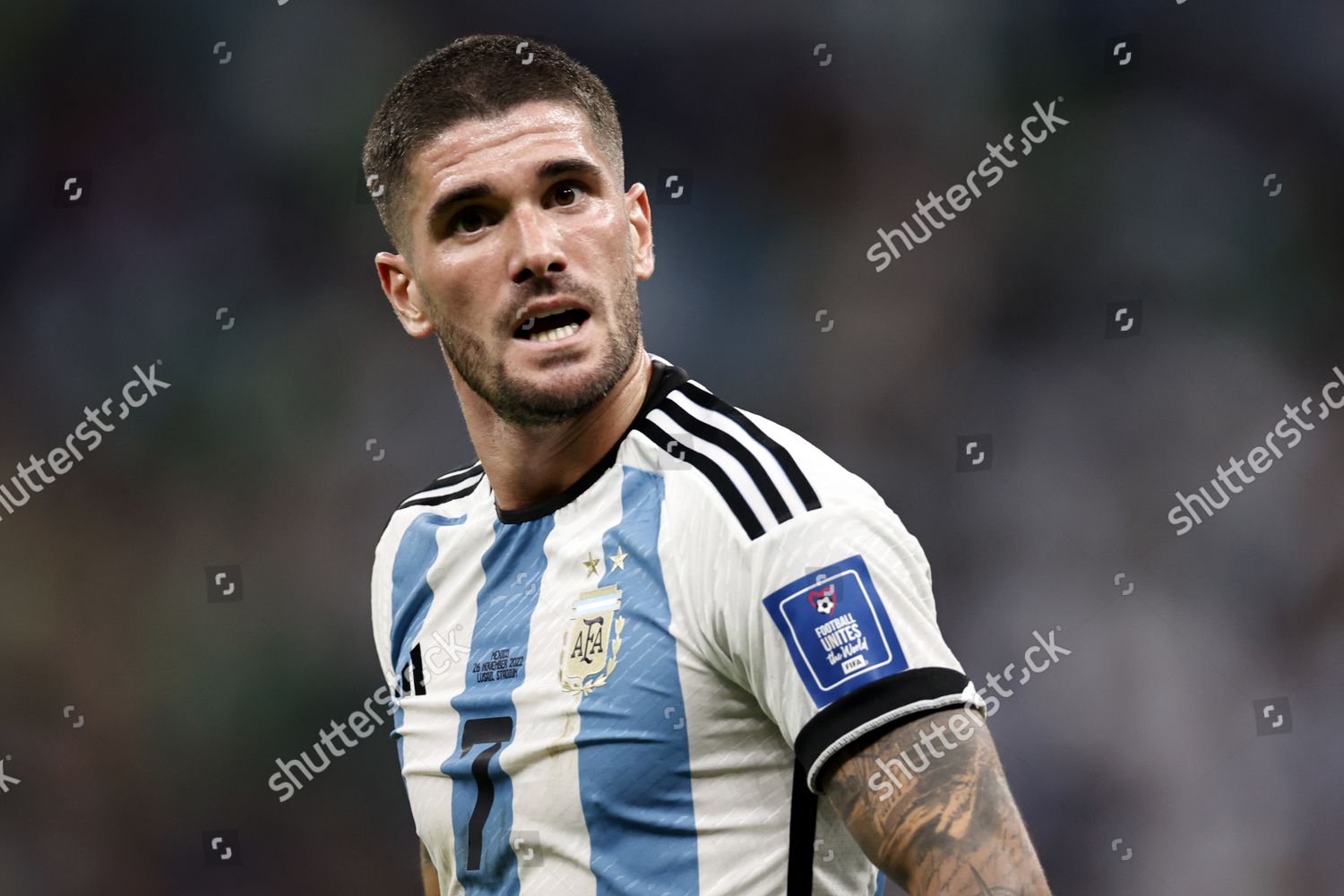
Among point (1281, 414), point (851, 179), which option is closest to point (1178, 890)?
point (1281, 414)

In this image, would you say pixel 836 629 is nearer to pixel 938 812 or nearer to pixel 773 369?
pixel 938 812

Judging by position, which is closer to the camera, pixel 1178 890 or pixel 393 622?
pixel 393 622

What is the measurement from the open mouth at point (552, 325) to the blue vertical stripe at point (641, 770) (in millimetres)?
460

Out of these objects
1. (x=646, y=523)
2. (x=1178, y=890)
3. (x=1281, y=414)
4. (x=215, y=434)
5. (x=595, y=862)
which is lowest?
(x=1178, y=890)

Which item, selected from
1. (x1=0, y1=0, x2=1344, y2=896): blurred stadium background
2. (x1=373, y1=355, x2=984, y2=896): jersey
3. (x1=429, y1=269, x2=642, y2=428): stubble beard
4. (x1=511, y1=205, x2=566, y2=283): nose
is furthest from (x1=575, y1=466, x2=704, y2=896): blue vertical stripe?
(x1=0, y1=0, x2=1344, y2=896): blurred stadium background

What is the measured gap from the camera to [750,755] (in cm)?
184

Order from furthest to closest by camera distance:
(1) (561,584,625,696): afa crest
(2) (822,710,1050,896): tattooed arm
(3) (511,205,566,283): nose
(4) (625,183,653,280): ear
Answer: (4) (625,183,653,280): ear
(3) (511,205,566,283): nose
(1) (561,584,625,696): afa crest
(2) (822,710,1050,896): tattooed arm

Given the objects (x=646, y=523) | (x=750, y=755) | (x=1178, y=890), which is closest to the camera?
(x=750, y=755)

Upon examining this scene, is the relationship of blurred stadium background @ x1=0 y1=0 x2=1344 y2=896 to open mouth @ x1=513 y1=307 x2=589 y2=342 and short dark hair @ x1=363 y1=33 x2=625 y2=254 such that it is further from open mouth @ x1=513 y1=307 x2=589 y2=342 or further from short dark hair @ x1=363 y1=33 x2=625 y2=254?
open mouth @ x1=513 y1=307 x2=589 y2=342

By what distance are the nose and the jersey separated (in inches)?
11.4

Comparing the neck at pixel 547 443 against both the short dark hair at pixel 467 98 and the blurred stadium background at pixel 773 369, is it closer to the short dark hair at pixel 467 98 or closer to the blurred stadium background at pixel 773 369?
the short dark hair at pixel 467 98

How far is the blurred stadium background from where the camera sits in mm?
5324

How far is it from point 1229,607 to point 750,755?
4.16m

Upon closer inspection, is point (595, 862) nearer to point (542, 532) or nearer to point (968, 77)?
point (542, 532)
